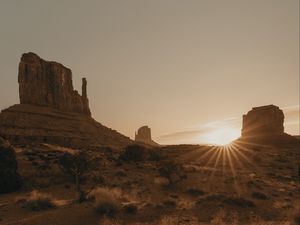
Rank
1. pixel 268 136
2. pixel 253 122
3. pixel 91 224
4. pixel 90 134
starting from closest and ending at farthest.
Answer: pixel 91 224 → pixel 90 134 → pixel 268 136 → pixel 253 122

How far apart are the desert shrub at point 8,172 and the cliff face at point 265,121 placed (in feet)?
321

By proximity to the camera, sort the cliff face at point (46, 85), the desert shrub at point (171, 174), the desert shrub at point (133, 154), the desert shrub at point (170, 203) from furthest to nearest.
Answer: the cliff face at point (46, 85)
the desert shrub at point (133, 154)
the desert shrub at point (171, 174)
the desert shrub at point (170, 203)

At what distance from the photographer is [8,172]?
71.4 ft

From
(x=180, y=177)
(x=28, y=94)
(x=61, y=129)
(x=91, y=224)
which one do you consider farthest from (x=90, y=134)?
(x=91, y=224)

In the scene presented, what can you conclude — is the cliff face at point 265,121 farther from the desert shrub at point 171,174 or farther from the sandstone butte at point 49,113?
the desert shrub at point 171,174

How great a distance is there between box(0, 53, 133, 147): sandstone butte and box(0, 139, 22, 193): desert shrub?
133ft

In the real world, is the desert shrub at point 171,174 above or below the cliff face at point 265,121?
below

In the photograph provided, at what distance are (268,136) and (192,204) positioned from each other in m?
92.9

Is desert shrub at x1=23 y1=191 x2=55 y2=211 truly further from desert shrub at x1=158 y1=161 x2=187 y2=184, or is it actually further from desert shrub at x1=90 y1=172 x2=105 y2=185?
desert shrub at x1=158 y1=161 x2=187 y2=184

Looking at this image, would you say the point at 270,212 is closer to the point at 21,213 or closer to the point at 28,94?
the point at 21,213

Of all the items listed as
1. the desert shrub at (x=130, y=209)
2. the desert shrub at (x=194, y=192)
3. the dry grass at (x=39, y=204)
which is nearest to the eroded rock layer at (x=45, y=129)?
the desert shrub at (x=194, y=192)

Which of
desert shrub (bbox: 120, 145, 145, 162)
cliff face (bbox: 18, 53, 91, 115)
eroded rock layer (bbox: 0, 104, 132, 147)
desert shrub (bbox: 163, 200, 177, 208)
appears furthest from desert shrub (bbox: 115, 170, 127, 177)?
cliff face (bbox: 18, 53, 91, 115)

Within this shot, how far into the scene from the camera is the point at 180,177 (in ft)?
89.4

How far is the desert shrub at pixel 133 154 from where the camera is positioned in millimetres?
41422
